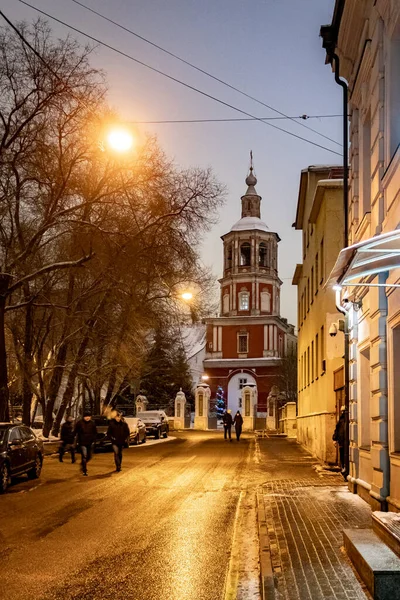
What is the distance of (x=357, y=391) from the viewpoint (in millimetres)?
15320

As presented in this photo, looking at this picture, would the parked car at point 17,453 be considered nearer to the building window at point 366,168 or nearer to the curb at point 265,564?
the curb at point 265,564

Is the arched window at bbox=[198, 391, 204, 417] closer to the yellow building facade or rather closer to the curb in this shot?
the yellow building facade

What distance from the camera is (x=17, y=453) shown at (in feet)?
56.0

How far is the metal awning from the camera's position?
24.6 feet

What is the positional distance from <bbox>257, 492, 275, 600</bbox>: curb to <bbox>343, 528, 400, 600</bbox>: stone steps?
2.75 ft

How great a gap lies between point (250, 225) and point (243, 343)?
44.1 ft

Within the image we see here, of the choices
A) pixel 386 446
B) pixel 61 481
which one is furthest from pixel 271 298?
pixel 386 446

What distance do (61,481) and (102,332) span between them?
18.2 metres

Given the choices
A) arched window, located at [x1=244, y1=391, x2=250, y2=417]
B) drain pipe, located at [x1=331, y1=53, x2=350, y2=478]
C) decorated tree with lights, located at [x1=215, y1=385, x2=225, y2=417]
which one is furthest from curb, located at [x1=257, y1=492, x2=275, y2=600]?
decorated tree with lights, located at [x1=215, y1=385, x2=225, y2=417]

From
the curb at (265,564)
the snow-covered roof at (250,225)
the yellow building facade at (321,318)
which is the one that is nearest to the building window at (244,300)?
the snow-covered roof at (250,225)

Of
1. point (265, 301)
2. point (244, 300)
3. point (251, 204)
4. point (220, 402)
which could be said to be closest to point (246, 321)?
point (244, 300)

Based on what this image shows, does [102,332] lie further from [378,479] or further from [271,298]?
[271,298]

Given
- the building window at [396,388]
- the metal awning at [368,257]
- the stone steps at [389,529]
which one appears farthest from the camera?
the building window at [396,388]

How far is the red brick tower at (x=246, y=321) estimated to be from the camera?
277ft
